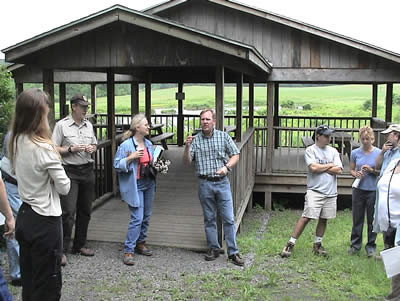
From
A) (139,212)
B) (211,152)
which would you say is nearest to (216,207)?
(211,152)

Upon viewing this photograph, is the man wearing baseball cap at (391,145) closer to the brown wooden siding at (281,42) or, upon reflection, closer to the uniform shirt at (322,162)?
the uniform shirt at (322,162)

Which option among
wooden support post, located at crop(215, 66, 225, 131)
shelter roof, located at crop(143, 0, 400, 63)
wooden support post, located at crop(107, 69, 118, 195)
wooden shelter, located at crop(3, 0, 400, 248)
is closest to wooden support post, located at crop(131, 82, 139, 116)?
wooden shelter, located at crop(3, 0, 400, 248)

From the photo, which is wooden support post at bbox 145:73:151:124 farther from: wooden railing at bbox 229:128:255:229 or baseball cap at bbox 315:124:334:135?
baseball cap at bbox 315:124:334:135

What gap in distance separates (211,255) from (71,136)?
2278 millimetres

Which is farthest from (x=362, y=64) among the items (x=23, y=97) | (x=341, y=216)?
(x=23, y=97)

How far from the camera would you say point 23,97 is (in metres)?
3.41

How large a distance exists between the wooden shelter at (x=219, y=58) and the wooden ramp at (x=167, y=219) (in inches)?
29.1

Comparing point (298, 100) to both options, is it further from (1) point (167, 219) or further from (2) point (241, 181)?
(1) point (167, 219)

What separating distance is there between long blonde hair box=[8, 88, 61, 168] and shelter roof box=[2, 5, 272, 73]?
3294 millimetres

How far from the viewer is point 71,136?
5820 mm

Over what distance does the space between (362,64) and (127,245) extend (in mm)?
7089

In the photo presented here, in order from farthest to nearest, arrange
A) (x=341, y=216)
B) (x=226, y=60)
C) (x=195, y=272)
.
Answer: (x=341, y=216) < (x=226, y=60) < (x=195, y=272)

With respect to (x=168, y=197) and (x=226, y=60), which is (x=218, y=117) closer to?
(x=226, y=60)

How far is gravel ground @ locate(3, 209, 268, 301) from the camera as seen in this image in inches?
199
